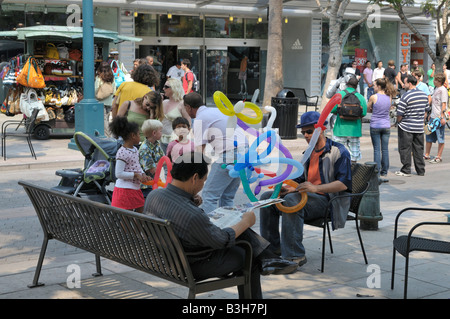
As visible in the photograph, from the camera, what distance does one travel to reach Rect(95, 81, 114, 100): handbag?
628 inches

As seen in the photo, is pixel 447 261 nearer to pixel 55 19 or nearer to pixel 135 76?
pixel 135 76

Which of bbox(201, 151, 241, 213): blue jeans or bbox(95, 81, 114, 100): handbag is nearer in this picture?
bbox(201, 151, 241, 213): blue jeans

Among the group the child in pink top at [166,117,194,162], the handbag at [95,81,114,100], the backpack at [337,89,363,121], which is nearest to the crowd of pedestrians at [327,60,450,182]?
the backpack at [337,89,363,121]

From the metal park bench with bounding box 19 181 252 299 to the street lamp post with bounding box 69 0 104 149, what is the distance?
30.2 feet

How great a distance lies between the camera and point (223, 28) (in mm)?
27703

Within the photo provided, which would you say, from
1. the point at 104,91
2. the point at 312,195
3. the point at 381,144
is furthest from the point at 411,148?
the point at 104,91

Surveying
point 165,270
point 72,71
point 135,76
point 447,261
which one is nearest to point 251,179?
point 165,270

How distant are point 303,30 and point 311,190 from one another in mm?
24023

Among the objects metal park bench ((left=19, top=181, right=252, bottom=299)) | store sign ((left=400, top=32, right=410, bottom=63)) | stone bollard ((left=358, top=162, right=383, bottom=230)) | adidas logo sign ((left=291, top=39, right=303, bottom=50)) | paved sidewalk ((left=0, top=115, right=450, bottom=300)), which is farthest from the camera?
store sign ((left=400, top=32, right=410, bottom=63))

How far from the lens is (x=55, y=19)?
22875 mm

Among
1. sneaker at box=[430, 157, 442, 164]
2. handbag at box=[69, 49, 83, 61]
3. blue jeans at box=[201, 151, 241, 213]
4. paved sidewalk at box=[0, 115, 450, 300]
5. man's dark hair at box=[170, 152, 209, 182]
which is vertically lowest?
paved sidewalk at box=[0, 115, 450, 300]

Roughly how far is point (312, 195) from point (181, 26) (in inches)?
817

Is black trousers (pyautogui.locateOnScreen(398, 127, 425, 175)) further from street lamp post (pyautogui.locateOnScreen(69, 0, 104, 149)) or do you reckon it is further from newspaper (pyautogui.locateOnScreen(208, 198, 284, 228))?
newspaper (pyautogui.locateOnScreen(208, 198, 284, 228))

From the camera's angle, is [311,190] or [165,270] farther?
[311,190]
